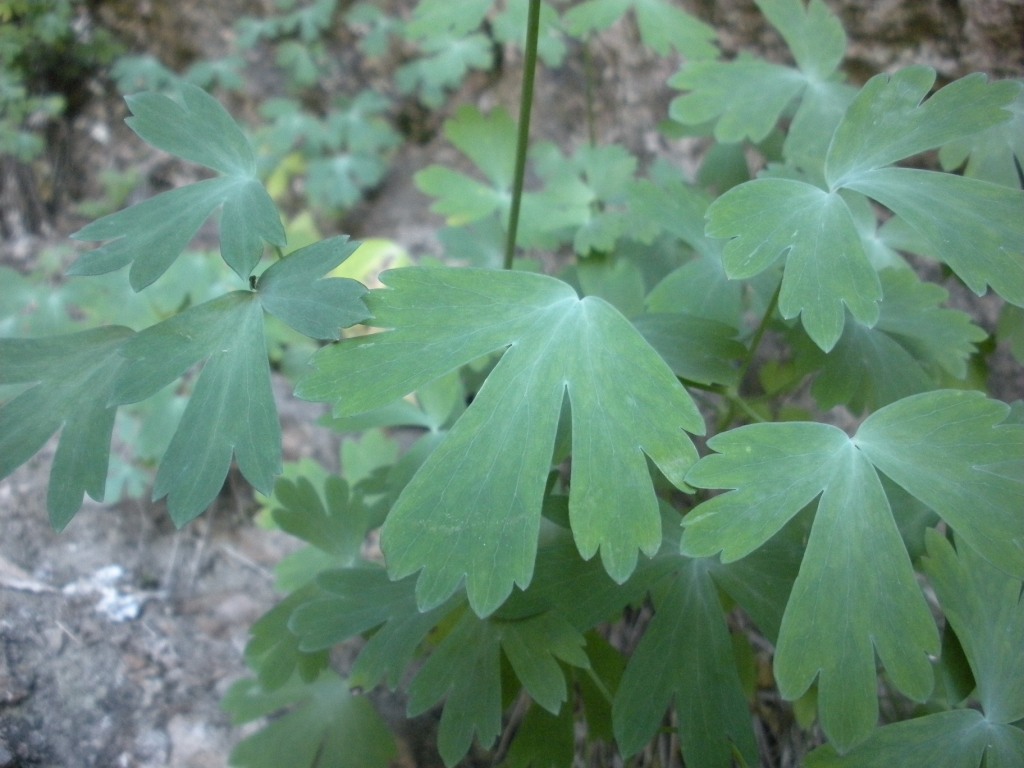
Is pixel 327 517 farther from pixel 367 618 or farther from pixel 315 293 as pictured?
pixel 315 293

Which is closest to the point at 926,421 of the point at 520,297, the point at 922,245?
the point at 520,297

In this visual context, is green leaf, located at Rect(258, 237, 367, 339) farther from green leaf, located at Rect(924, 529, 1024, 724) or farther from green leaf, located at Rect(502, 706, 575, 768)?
green leaf, located at Rect(924, 529, 1024, 724)

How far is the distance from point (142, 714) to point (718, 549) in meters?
1.11

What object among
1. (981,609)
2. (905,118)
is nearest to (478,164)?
(905,118)

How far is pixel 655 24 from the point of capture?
161 centimetres

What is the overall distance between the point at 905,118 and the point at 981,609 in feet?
2.28

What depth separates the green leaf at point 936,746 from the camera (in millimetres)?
944

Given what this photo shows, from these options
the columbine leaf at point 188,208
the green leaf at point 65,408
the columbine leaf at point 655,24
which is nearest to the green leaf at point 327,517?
the green leaf at point 65,408

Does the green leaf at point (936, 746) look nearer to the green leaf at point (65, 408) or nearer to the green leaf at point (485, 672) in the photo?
the green leaf at point (485, 672)

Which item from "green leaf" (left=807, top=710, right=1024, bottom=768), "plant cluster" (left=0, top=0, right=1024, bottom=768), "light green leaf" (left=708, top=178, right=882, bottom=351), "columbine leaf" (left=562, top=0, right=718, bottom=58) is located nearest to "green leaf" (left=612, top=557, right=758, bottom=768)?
"plant cluster" (left=0, top=0, right=1024, bottom=768)

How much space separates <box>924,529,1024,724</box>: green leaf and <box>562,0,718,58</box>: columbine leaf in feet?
3.68

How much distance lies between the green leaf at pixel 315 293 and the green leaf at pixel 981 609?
0.86 metres

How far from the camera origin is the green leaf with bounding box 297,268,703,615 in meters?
0.90

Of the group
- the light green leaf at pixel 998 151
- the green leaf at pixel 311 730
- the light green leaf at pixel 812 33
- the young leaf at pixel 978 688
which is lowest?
the green leaf at pixel 311 730
